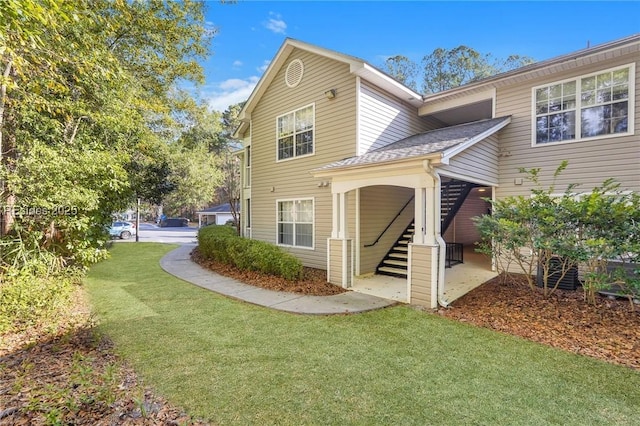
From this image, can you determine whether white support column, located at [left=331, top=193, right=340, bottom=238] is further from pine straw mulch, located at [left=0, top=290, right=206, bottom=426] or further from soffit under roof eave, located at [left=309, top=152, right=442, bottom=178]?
pine straw mulch, located at [left=0, top=290, right=206, bottom=426]

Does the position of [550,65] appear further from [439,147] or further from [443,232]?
[443,232]

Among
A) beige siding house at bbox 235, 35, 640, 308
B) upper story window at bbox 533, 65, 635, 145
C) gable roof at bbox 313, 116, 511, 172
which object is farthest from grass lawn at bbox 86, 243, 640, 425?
upper story window at bbox 533, 65, 635, 145

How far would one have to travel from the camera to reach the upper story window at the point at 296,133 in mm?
10133

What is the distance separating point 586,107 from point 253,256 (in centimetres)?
947

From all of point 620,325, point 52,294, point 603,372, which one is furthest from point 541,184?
point 52,294

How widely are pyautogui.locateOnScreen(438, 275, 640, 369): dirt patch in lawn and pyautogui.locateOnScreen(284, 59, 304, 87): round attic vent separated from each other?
8.49 m

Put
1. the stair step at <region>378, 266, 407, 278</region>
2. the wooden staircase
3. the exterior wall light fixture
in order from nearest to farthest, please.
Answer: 1. the stair step at <region>378, 266, 407, 278</region>
2. the wooden staircase
3. the exterior wall light fixture

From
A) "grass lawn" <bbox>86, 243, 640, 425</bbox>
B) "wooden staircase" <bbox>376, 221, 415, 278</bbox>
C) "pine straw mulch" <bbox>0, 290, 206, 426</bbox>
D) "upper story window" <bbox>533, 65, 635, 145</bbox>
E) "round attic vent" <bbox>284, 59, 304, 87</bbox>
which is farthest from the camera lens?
"round attic vent" <bbox>284, 59, 304, 87</bbox>

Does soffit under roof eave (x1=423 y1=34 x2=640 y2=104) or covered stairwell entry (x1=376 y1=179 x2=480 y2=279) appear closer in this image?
soffit under roof eave (x1=423 y1=34 x2=640 y2=104)

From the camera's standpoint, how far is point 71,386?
3146 millimetres

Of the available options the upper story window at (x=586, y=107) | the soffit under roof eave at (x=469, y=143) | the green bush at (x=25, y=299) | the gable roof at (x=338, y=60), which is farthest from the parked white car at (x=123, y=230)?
the upper story window at (x=586, y=107)

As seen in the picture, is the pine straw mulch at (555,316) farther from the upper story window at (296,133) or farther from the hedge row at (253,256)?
the upper story window at (296,133)

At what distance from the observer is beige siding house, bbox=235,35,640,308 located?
22.0 ft

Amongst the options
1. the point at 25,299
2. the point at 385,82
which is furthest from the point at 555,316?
the point at 25,299
